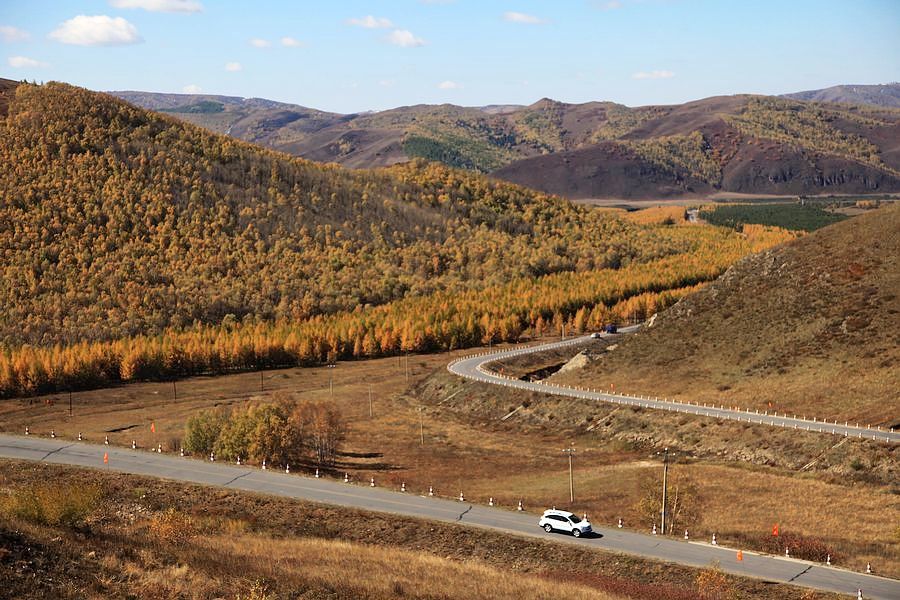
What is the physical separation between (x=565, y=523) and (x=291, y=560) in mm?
19053

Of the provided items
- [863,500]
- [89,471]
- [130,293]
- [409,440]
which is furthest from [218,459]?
[130,293]

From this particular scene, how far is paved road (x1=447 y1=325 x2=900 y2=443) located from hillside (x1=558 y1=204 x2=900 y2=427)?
12.2 ft

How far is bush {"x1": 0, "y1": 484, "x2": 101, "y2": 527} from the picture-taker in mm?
55875

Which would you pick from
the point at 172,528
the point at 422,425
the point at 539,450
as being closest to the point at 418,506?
the point at 172,528

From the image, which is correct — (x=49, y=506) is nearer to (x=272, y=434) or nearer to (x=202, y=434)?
(x=272, y=434)

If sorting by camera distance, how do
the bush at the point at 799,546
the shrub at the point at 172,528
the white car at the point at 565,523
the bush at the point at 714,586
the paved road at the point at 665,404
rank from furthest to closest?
the paved road at the point at 665,404, the white car at the point at 565,523, the bush at the point at 799,546, the shrub at the point at 172,528, the bush at the point at 714,586

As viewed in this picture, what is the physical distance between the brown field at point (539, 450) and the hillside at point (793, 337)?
13.5 m

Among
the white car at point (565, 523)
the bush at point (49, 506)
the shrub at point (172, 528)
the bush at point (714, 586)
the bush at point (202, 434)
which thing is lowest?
the bush at point (202, 434)

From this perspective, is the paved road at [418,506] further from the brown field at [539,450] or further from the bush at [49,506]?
the bush at [49,506]

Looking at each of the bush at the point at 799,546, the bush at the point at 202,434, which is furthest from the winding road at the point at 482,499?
the bush at the point at 202,434

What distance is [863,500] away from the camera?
76.3 m

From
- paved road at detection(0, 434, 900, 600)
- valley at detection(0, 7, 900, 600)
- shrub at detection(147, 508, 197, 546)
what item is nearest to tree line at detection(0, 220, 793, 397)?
valley at detection(0, 7, 900, 600)

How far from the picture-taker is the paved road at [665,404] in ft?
313

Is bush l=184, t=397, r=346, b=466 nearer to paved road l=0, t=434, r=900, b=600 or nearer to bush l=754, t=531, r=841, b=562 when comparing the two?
paved road l=0, t=434, r=900, b=600
